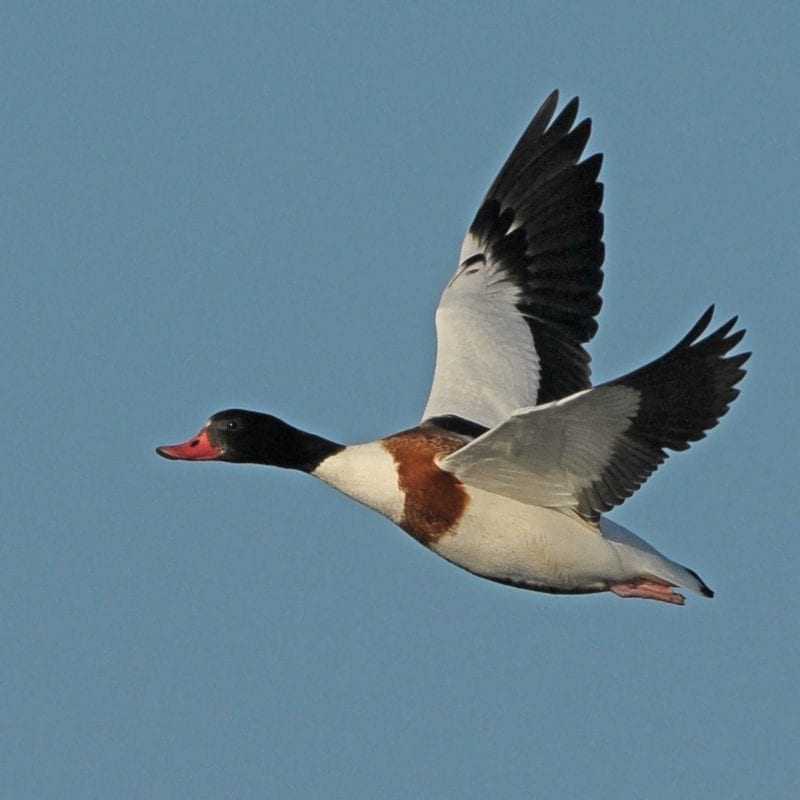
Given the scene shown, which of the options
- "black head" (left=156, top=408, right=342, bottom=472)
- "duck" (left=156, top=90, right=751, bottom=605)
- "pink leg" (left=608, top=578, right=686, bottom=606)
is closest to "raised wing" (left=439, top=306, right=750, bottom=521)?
"duck" (left=156, top=90, right=751, bottom=605)

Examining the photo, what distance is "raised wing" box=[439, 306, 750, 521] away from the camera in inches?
381

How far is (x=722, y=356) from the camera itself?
974 cm

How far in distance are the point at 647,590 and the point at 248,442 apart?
7.71ft

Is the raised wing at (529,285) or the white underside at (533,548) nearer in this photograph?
the white underside at (533,548)

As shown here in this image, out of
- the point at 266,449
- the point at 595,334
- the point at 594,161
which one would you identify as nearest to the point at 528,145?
the point at 594,161

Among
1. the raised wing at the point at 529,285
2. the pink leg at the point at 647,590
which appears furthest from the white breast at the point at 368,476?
the pink leg at the point at 647,590

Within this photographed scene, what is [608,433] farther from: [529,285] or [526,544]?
[529,285]

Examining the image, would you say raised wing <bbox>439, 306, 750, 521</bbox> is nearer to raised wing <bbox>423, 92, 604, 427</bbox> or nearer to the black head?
the black head

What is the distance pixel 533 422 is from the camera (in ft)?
32.3

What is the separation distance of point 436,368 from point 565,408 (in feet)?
8.05

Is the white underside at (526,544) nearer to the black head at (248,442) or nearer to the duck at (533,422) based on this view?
the duck at (533,422)

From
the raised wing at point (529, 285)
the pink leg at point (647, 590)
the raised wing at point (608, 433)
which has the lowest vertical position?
the pink leg at point (647, 590)

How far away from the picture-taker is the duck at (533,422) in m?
9.86

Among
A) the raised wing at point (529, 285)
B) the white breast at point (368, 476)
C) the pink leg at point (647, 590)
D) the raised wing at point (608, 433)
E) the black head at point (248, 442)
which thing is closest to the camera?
the raised wing at point (608, 433)
